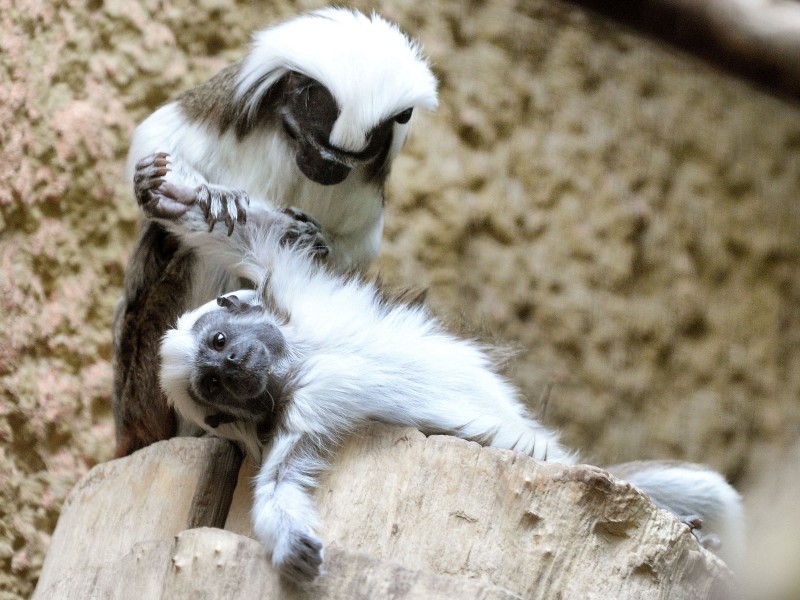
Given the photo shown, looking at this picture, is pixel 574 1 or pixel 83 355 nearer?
pixel 574 1

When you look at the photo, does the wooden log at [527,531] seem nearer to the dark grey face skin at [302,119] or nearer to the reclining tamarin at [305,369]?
the reclining tamarin at [305,369]

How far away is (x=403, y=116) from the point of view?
124 inches

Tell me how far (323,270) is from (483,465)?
2.85ft

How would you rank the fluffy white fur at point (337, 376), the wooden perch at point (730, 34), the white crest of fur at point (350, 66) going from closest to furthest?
the wooden perch at point (730, 34) < the fluffy white fur at point (337, 376) < the white crest of fur at point (350, 66)

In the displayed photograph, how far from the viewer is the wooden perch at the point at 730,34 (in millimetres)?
1911

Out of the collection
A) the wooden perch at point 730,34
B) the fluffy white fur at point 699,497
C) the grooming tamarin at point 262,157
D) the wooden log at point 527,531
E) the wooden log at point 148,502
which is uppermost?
the wooden perch at point 730,34

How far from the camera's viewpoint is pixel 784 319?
16.3 ft

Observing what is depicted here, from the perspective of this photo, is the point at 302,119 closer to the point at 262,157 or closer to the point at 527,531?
the point at 262,157

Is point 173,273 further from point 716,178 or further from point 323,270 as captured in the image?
point 716,178

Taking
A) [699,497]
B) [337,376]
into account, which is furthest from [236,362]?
[699,497]

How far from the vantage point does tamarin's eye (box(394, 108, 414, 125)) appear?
10.2ft

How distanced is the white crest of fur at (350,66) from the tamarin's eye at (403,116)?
35 mm

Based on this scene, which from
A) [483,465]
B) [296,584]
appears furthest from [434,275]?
[296,584]

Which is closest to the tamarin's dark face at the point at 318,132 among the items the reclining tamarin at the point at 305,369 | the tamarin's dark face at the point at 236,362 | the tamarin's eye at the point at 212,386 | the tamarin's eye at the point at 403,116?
the tamarin's eye at the point at 403,116
